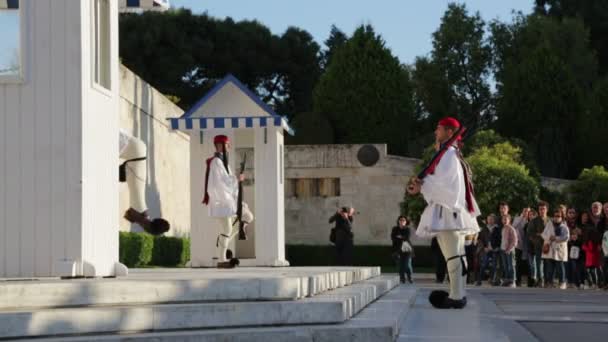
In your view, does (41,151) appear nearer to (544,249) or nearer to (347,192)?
(544,249)

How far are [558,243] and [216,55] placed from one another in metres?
48.4

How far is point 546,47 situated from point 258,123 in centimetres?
3767

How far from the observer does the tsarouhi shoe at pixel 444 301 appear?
14094 mm

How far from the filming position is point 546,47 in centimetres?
5844

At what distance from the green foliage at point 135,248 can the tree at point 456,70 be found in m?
39.4

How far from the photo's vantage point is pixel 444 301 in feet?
46.5

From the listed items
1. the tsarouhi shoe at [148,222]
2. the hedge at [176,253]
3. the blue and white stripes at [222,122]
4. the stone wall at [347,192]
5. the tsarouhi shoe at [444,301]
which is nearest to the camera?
the tsarouhi shoe at [148,222]

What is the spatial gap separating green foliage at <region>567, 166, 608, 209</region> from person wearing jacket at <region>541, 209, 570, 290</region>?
19816 mm

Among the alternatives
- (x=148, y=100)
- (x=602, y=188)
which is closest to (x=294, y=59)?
(x=602, y=188)

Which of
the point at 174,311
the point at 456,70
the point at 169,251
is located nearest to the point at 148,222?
the point at 174,311

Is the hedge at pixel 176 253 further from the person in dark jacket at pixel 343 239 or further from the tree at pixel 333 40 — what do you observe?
the tree at pixel 333 40

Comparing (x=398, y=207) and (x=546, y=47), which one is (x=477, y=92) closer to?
(x=546, y=47)

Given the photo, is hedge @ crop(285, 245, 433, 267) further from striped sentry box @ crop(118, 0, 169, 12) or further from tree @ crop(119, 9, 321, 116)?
striped sentry box @ crop(118, 0, 169, 12)

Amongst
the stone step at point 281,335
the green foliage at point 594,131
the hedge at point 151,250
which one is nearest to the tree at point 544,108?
the green foliage at point 594,131
